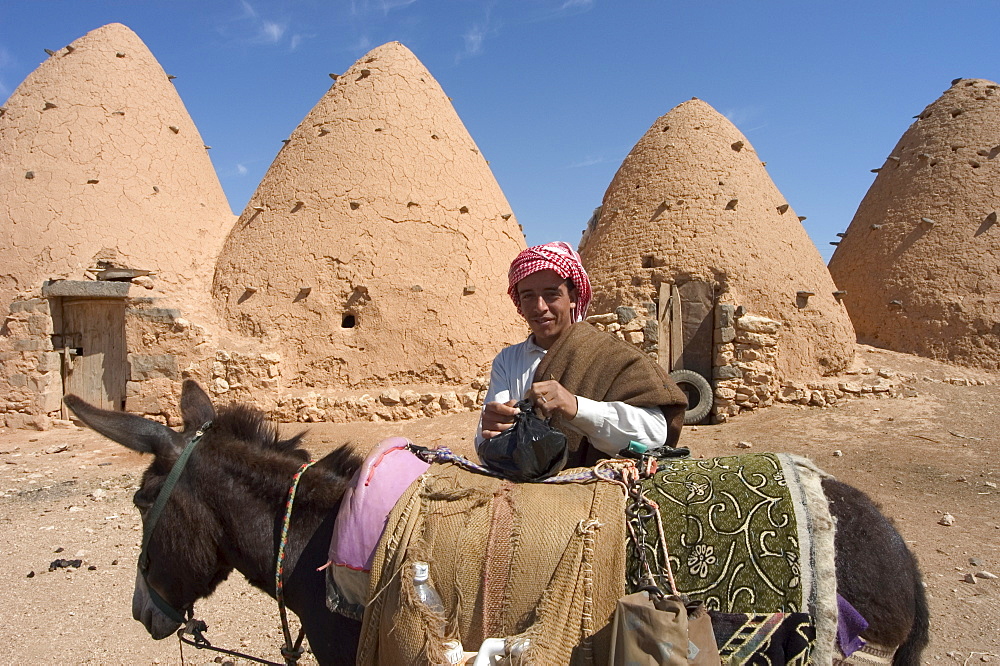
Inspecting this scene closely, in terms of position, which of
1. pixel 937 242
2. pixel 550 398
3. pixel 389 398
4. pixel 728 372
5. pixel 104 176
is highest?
pixel 104 176

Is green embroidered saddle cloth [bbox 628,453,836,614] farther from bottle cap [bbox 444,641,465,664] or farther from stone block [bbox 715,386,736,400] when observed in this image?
stone block [bbox 715,386,736,400]

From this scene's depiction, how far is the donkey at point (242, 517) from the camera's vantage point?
1.71 meters

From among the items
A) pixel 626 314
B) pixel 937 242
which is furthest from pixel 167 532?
pixel 937 242

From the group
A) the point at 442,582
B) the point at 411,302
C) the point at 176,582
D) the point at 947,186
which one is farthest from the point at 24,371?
the point at 947,186

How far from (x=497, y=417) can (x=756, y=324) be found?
353 inches

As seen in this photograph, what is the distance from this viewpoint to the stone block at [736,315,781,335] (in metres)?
9.73

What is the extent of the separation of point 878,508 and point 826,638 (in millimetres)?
475

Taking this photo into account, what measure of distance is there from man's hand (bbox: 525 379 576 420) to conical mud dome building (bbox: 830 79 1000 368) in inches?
535

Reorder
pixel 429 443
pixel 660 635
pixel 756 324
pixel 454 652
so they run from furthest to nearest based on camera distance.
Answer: pixel 756 324 < pixel 429 443 < pixel 454 652 < pixel 660 635

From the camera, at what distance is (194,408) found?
1959 mm

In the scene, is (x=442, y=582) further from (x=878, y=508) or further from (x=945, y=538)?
(x=945, y=538)

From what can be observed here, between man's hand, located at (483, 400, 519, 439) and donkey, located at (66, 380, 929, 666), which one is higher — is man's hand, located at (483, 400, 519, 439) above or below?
above

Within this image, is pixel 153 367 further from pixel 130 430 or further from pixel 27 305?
pixel 130 430

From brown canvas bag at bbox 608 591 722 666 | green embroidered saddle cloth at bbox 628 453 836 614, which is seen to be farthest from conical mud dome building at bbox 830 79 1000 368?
brown canvas bag at bbox 608 591 722 666
